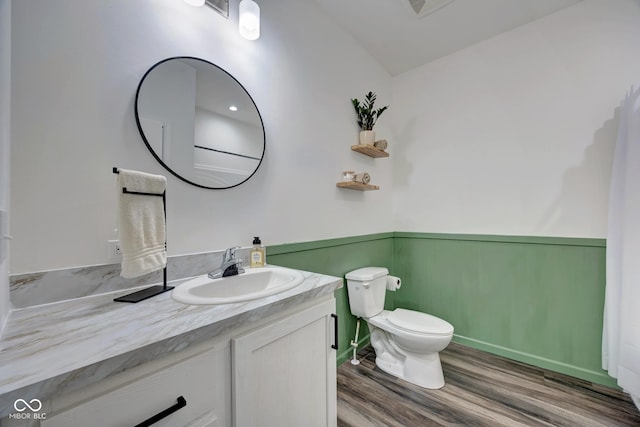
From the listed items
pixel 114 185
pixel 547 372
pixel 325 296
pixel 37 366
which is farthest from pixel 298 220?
pixel 547 372

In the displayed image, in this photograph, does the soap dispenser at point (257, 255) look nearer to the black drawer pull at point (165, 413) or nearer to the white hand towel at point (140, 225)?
the white hand towel at point (140, 225)

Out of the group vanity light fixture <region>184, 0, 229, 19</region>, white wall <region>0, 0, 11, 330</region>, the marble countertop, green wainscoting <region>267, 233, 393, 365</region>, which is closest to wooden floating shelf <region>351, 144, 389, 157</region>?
green wainscoting <region>267, 233, 393, 365</region>

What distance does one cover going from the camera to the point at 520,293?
1913 mm

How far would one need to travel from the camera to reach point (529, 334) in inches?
73.7

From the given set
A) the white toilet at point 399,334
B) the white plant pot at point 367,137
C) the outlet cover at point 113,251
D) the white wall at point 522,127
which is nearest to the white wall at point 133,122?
the outlet cover at point 113,251

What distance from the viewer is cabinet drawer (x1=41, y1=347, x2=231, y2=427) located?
1.56ft

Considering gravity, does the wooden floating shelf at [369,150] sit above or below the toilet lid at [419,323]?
above

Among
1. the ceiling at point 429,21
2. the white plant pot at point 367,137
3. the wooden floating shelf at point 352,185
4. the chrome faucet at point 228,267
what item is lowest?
the chrome faucet at point 228,267

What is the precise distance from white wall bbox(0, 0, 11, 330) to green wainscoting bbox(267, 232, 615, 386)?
0.95 m

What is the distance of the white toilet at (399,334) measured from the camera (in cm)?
159

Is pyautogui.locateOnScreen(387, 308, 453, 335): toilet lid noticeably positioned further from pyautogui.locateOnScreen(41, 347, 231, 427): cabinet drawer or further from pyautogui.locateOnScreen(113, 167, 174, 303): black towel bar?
pyautogui.locateOnScreen(113, 167, 174, 303): black towel bar

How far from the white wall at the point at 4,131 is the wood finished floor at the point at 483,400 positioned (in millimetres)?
1537

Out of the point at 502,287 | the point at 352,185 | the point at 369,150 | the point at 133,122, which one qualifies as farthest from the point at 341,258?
the point at 133,122

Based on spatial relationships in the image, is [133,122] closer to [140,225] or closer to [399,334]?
[140,225]
